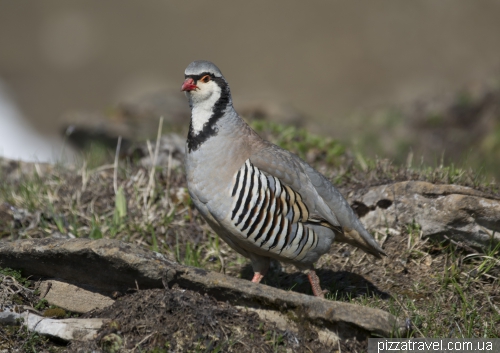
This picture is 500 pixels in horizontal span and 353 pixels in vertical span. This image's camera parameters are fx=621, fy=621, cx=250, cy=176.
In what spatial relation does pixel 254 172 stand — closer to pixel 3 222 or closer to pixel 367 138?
pixel 3 222

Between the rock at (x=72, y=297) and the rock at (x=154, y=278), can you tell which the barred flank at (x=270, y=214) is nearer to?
the rock at (x=154, y=278)

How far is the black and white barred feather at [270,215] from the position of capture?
14.0ft

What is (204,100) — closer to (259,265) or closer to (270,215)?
(270,215)

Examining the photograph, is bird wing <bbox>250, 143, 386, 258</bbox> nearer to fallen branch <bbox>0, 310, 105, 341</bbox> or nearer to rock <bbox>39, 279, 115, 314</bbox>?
rock <bbox>39, 279, 115, 314</bbox>

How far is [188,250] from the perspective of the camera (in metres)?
5.39

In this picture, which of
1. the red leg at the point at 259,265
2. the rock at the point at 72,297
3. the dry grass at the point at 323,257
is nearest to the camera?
the rock at the point at 72,297

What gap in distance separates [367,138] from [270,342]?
800 cm

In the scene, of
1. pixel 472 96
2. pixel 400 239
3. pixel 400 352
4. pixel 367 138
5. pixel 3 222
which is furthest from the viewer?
pixel 472 96

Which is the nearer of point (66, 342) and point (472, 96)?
point (66, 342)

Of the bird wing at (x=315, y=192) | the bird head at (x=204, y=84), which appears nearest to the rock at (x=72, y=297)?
the bird wing at (x=315, y=192)

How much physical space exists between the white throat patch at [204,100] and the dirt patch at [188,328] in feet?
5.01

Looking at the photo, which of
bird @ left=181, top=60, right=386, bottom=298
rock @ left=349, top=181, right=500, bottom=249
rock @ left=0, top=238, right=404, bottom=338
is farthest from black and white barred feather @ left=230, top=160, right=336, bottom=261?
rock @ left=349, top=181, right=500, bottom=249

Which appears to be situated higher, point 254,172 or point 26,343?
point 254,172

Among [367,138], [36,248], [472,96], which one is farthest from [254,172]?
[472,96]
